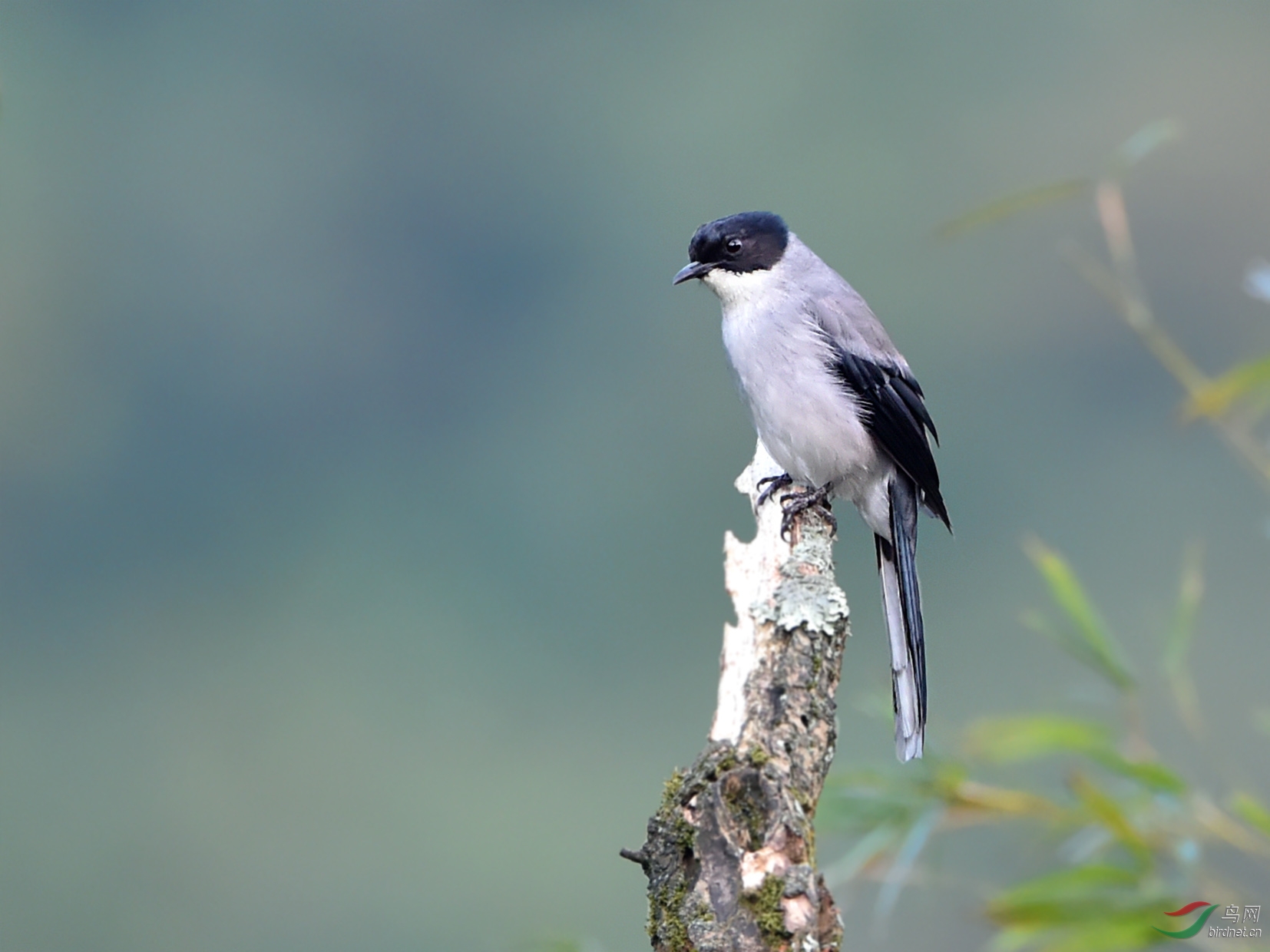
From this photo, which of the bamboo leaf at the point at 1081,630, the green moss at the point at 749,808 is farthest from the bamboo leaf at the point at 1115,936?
the green moss at the point at 749,808

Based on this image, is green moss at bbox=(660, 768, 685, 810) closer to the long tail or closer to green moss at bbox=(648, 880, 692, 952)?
green moss at bbox=(648, 880, 692, 952)

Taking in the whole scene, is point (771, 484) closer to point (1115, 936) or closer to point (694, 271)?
point (694, 271)

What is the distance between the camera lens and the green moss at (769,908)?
1.82 meters

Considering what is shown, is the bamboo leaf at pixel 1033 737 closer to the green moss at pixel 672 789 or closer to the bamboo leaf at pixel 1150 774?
the bamboo leaf at pixel 1150 774

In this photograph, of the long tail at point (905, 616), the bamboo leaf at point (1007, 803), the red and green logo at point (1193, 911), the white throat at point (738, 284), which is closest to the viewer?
the red and green logo at point (1193, 911)

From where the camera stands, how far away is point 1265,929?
3.11 m

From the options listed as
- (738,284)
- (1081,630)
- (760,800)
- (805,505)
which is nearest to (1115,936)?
(1081,630)

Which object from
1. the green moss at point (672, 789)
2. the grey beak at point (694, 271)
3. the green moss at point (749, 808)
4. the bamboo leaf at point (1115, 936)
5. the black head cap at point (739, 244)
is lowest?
the green moss at point (749, 808)

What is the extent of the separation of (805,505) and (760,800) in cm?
118

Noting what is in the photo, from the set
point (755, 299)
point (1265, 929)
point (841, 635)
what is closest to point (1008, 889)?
point (1265, 929)

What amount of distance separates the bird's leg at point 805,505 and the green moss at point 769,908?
3.55 feet

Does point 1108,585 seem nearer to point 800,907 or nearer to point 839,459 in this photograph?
point 839,459

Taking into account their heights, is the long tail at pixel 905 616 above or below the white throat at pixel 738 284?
below

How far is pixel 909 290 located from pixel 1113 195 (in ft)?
60.3
